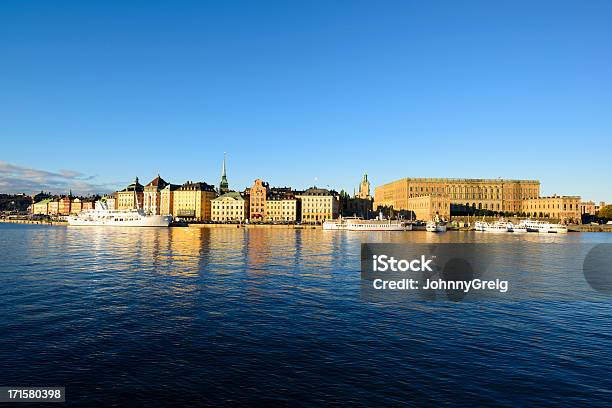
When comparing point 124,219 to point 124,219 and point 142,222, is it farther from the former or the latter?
point 142,222

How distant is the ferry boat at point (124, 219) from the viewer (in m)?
160

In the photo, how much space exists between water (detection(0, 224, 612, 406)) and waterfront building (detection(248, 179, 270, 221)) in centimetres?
16058

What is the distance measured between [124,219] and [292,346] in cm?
15707

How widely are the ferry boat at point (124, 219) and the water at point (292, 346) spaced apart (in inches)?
5137

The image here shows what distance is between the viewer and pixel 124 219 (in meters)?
163

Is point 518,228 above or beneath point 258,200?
beneath

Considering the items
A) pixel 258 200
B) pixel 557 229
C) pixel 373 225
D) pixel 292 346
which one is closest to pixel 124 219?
pixel 258 200

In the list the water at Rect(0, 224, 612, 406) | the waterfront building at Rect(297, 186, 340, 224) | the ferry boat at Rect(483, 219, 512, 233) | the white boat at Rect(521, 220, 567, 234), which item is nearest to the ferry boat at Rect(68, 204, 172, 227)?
the waterfront building at Rect(297, 186, 340, 224)

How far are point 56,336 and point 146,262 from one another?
2988 cm

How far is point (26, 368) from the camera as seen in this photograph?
53.8 feet

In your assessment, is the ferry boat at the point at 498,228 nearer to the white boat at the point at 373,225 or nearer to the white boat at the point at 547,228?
the white boat at the point at 547,228

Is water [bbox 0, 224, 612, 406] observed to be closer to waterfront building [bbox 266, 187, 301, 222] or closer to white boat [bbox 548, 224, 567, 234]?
white boat [bbox 548, 224, 567, 234]

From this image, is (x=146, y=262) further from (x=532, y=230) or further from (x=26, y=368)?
(x=532, y=230)

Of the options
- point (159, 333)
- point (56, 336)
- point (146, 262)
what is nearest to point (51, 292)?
point (56, 336)
